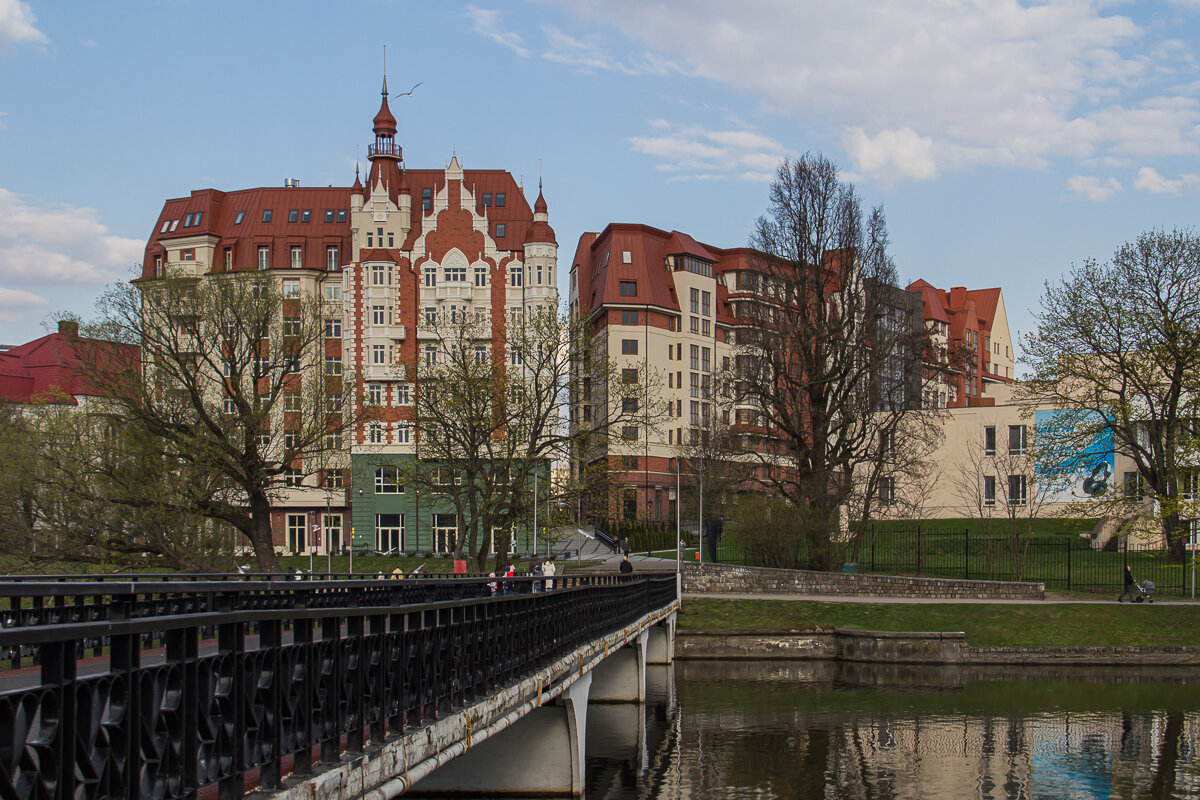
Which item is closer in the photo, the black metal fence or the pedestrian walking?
the pedestrian walking

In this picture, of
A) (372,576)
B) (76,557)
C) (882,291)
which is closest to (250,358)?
(76,557)

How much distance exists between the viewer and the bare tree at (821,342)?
46.2m

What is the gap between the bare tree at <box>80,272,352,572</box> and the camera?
4162 cm

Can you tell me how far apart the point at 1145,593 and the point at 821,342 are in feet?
49.7

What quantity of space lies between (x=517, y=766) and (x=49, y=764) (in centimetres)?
1508

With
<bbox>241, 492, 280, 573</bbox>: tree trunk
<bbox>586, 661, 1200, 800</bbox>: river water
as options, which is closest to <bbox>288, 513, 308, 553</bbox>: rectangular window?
<bbox>241, 492, 280, 573</bbox>: tree trunk

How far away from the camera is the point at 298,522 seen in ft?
255

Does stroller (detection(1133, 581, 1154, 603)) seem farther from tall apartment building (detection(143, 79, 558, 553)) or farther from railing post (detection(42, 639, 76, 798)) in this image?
railing post (detection(42, 639, 76, 798))

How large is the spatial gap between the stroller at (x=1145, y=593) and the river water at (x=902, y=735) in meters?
6.62

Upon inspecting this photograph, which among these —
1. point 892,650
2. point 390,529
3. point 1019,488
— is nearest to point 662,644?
point 892,650

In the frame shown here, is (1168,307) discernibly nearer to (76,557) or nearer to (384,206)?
(76,557)

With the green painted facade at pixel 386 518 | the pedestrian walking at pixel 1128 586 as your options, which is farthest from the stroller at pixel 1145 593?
the green painted facade at pixel 386 518

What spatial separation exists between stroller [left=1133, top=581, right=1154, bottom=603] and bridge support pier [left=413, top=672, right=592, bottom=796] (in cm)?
A: 3180

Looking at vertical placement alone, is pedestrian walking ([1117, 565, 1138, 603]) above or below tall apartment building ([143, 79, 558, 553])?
below
